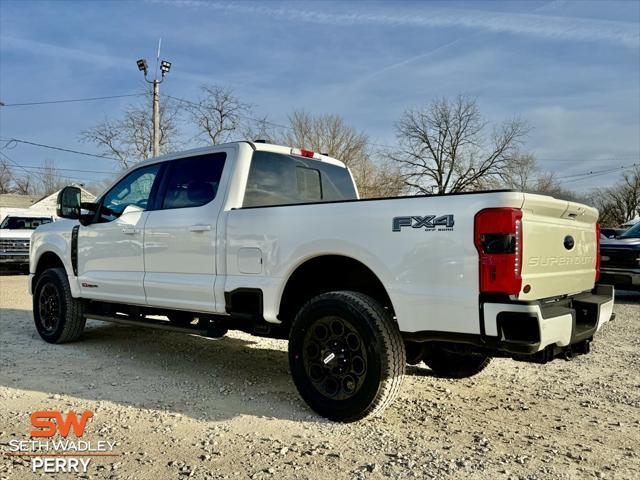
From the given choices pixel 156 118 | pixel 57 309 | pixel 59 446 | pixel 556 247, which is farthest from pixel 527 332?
pixel 156 118

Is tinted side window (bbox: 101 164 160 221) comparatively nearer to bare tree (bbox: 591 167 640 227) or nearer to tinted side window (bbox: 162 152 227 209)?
tinted side window (bbox: 162 152 227 209)

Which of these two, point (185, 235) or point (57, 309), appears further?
point (57, 309)

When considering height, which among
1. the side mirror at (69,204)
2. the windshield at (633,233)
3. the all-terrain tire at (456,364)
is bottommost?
the all-terrain tire at (456,364)

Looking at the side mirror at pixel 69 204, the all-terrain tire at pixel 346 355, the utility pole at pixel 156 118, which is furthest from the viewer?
the utility pole at pixel 156 118

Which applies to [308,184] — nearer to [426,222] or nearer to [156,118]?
[426,222]

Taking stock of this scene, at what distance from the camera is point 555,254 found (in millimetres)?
3547

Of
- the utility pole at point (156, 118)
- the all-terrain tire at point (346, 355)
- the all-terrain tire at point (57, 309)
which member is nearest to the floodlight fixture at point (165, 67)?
the utility pole at point (156, 118)

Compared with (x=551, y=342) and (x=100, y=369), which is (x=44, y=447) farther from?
(x=551, y=342)

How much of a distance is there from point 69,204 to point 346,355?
12.6 ft

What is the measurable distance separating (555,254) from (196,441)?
2626mm

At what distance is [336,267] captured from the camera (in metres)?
4.25

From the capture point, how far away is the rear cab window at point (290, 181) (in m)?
4.85

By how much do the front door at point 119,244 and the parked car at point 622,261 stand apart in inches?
338

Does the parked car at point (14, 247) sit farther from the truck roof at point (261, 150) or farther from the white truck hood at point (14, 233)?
the truck roof at point (261, 150)
